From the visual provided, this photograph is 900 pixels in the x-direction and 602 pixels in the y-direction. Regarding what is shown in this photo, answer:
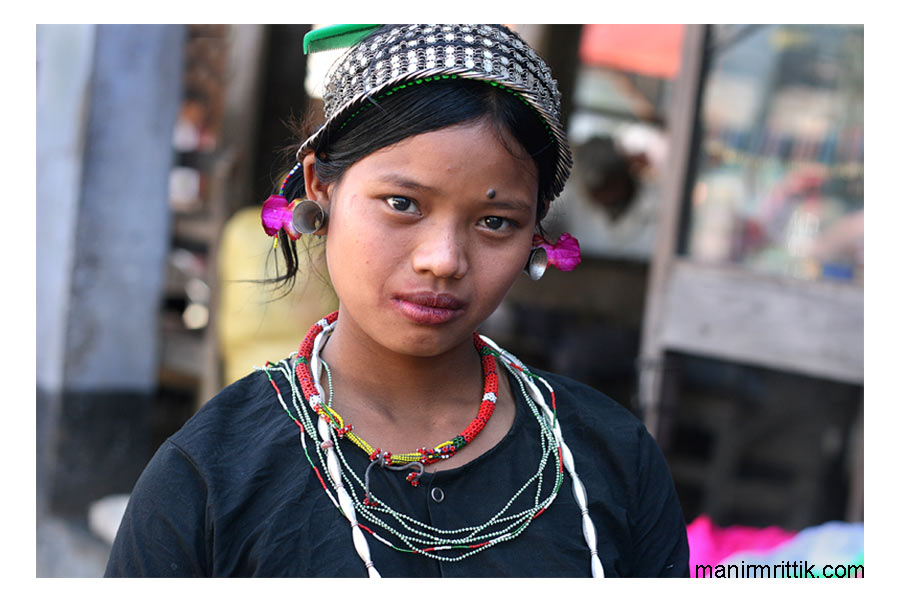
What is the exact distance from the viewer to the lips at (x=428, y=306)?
124 cm

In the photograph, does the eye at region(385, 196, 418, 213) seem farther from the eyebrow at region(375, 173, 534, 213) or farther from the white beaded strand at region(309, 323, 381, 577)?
the white beaded strand at region(309, 323, 381, 577)

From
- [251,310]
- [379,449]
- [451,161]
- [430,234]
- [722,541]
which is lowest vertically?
[722,541]

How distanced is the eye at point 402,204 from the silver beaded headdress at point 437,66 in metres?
0.15

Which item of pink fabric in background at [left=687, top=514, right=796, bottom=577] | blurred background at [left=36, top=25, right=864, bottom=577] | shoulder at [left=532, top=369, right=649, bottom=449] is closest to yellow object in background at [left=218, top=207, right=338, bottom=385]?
blurred background at [left=36, top=25, right=864, bottom=577]

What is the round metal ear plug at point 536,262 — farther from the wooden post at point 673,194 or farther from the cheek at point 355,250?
the wooden post at point 673,194

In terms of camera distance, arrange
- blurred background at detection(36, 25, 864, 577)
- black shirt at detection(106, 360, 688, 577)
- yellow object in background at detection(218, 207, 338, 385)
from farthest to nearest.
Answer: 1. yellow object in background at detection(218, 207, 338, 385)
2. blurred background at detection(36, 25, 864, 577)
3. black shirt at detection(106, 360, 688, 577)

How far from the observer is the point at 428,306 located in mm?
1248

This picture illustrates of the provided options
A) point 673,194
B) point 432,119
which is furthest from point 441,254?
point 673,194

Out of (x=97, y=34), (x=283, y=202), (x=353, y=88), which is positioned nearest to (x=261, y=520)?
(x=283, y=202)

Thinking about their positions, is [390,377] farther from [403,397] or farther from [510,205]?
[510,205]

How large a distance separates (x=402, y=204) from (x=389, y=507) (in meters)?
0.44

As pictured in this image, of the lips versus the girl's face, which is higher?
the girl's face

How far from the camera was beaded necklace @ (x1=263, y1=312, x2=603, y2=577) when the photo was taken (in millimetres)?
1254

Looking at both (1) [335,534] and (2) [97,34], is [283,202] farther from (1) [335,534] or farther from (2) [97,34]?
(2) [97,34]
